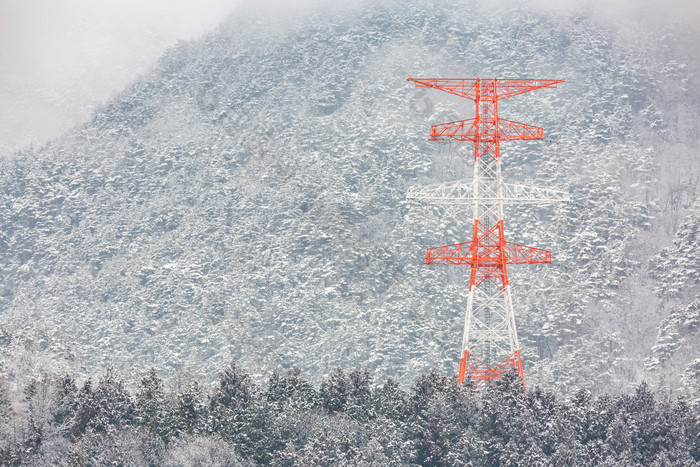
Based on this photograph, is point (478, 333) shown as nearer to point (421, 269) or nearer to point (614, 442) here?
point (614, 442)

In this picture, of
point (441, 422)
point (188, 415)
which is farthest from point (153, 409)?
point (441, 422)

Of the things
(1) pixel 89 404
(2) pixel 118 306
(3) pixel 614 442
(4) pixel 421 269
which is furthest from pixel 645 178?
(1) pixel 89 404

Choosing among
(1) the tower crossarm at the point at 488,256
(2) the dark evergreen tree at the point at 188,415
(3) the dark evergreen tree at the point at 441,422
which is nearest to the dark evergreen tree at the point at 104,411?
(2) the dark evergreen tree at the point at 188,415

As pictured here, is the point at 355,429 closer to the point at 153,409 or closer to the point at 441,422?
the point at 441,422

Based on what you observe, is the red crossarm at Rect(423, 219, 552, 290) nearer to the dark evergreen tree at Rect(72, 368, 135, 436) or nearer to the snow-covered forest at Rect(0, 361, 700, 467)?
the snow-covered forest at Rect(0, 361, 700, 467)

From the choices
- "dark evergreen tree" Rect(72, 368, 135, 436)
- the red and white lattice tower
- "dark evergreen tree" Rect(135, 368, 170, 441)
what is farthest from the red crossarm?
"dark evergreen tree" Rect(72, 368, 135, 436)

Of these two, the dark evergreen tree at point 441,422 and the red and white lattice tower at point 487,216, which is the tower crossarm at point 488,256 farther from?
the dark evergreen tree at point 441,422

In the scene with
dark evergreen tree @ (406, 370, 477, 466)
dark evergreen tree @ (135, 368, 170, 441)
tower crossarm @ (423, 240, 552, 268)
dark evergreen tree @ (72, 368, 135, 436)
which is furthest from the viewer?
dark evergreen tree @ (72, 368, 135, 436)

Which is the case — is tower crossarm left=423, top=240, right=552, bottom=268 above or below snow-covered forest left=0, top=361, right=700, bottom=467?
above
